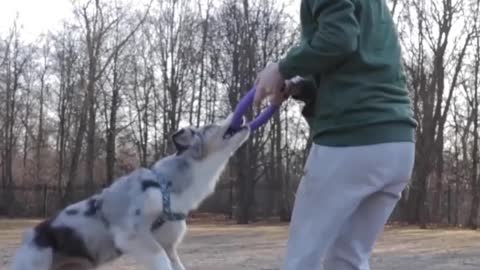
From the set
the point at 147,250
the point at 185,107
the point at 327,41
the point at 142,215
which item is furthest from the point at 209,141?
the point at 185,107

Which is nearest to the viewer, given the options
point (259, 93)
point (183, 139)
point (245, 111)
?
point (259, 93)

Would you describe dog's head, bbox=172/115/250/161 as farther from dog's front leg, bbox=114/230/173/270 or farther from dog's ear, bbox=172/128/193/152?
dog's front leg, bbox=114/230/173/270

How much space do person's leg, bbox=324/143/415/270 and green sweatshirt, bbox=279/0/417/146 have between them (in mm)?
144

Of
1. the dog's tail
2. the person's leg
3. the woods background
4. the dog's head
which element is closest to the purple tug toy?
the dog's head

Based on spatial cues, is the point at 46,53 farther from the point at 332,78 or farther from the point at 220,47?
the point at 332,78

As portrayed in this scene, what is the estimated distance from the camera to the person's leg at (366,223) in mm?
3693

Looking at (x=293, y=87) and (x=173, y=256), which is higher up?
(x=293, y=87)

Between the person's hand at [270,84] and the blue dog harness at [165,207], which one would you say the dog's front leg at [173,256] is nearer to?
the blue dog harness at [165,207]

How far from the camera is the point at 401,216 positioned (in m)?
41.7

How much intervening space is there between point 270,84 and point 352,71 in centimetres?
37

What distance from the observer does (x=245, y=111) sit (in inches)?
198

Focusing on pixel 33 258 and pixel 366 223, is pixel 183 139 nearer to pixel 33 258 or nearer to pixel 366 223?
pixel 33 258

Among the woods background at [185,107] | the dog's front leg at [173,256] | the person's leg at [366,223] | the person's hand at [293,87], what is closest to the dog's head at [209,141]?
the dog's front leg at [173,256]

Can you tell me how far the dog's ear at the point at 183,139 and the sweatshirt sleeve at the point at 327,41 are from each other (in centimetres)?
237
